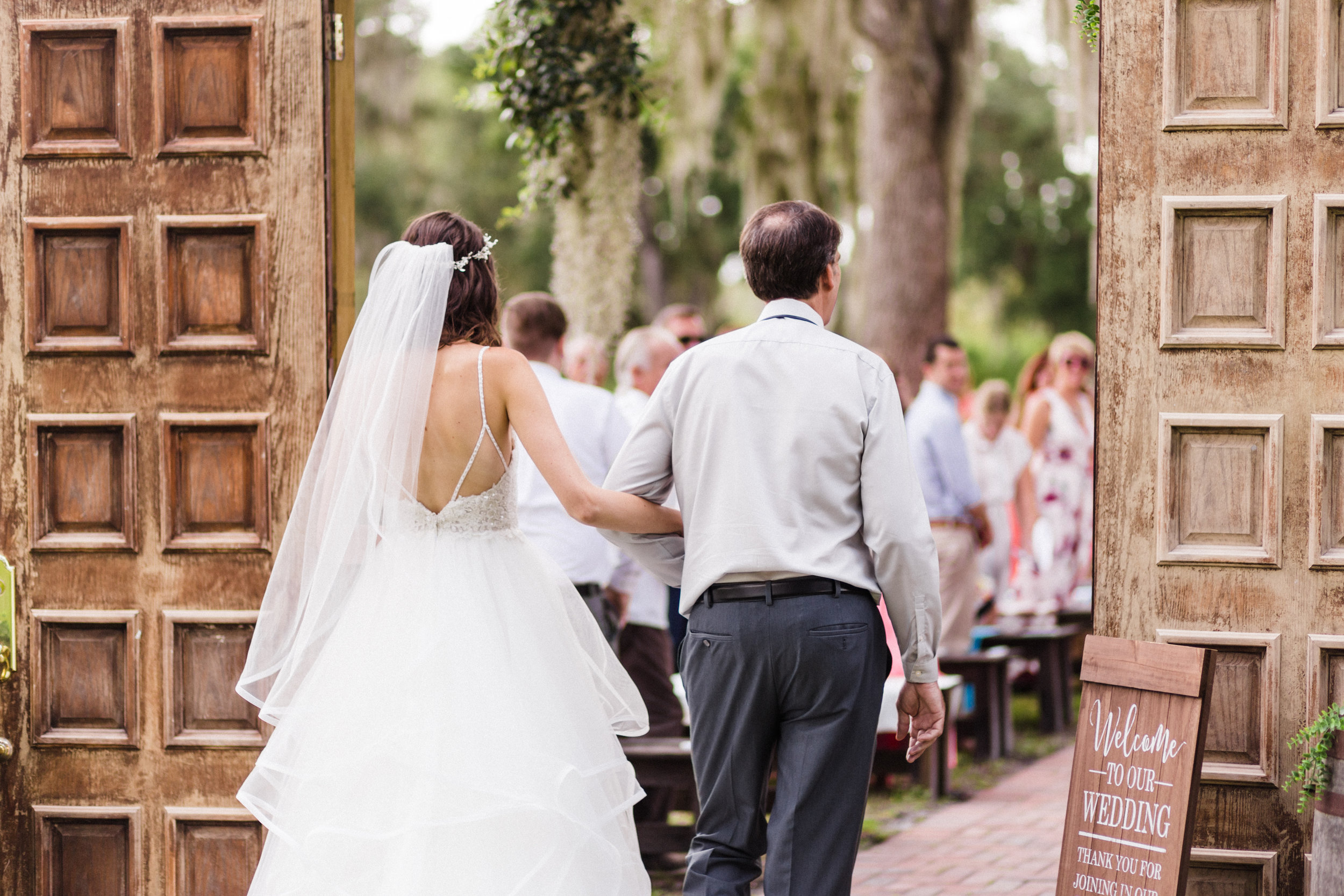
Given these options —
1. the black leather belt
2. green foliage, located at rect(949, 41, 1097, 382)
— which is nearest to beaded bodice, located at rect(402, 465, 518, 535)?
the black leather belt

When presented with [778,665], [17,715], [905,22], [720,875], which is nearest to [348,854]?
[720,875]

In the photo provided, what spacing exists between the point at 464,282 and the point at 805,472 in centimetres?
100

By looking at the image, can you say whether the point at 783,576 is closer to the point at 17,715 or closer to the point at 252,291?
the point at 252,291

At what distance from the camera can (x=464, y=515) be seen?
133 inches

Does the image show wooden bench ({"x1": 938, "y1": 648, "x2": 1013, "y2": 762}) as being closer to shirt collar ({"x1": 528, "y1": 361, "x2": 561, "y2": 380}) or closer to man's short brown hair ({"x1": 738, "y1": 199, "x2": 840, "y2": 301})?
shirt collar ({"x1": 528, "y1": 361, "x2": 561, "y2": 380})

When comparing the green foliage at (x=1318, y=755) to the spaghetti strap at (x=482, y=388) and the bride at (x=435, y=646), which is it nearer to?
the bride at (x=435, y=646)

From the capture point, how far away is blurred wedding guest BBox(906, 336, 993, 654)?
24.6 feet

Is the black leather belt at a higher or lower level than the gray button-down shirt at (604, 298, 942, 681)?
lower

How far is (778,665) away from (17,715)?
2376 mm

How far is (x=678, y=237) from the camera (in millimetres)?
26484

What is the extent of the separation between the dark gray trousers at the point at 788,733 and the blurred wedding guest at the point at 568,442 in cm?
183

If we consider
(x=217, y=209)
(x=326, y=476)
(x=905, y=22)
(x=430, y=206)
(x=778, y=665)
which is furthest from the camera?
(x=430, y=206)

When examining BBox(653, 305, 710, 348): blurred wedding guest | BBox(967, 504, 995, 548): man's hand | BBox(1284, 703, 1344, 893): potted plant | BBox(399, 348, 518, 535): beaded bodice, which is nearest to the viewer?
BBox(1284, 703, 1344, 893): potted plant

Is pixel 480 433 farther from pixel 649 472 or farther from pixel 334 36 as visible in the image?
pixel 334 36
